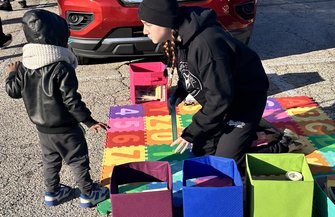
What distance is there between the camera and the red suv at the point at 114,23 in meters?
5.03

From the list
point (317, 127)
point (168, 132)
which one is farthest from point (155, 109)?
point (317, 127)

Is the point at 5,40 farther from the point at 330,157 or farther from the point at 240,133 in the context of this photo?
the point at 330,157

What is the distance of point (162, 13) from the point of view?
2.89 metres

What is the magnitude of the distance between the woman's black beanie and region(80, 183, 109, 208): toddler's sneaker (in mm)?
1266

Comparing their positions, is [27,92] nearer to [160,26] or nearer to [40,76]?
[40,76]

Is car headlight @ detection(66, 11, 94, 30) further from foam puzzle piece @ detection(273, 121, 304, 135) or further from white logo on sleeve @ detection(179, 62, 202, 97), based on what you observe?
foam puzzle piece @ detection(273, 121, 304, 135)

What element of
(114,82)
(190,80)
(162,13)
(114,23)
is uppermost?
(162,13)

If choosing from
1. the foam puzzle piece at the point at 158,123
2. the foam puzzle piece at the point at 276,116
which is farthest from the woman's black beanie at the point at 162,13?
the foam puzzle piece at the point at 276,116

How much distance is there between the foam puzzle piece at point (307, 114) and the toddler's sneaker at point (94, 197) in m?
2.06

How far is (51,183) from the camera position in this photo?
3.20m

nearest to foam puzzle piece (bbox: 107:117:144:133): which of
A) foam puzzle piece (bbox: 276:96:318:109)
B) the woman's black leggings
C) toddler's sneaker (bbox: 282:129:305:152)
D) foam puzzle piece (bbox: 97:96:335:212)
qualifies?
foam puzzle piece (bbox: 97:96:335:212)

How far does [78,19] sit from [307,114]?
2726 mm

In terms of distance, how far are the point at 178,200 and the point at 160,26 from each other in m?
1.22

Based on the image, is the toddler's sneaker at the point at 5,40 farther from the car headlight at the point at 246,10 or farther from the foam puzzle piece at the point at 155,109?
the car headlight at the point at 246,10
